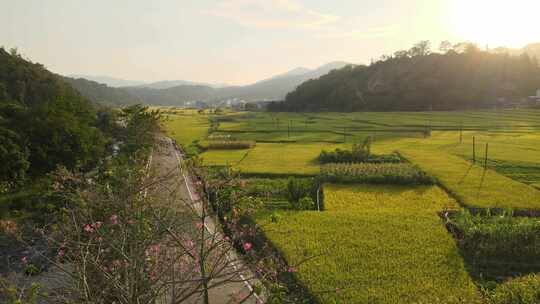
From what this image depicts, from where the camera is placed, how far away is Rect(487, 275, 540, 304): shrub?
890 cm

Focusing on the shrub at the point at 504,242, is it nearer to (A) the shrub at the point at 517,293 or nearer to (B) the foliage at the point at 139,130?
(A) the shrub at the point at 517,293

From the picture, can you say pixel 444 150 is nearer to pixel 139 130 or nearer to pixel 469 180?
pixel 469 180

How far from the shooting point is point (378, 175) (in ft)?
70.5

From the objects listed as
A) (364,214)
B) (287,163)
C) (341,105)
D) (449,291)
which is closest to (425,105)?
(341,105)

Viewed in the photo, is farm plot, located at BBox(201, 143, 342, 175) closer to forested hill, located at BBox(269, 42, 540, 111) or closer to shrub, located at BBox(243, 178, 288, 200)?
shrub, located at BBox(243, 178, 288, 200)

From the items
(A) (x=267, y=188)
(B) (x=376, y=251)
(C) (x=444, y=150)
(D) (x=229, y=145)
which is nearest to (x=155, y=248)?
(B) (x=376, y=251)

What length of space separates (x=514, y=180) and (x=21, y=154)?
25543 mm

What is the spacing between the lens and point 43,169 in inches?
834

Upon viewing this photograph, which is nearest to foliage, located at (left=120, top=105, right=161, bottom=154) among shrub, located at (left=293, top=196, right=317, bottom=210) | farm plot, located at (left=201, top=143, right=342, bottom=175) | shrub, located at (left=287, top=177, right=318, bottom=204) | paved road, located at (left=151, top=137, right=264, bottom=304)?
paved road, located at (left=151, top=137, right=264, bottom=304)

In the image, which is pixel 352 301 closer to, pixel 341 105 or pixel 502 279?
pixel 502 279

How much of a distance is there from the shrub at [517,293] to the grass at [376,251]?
1.70 ft

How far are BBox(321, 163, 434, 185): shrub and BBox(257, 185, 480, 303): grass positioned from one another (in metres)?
2.83

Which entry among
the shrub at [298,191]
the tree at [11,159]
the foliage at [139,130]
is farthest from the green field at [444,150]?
the tree at [11,159]

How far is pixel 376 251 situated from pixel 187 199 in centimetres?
604
